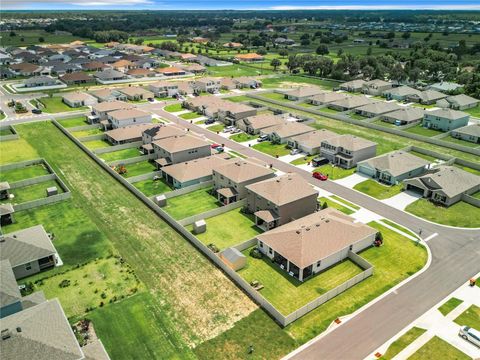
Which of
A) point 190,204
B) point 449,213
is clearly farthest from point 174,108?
point 449,213

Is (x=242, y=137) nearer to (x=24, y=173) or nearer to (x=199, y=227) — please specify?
(x=199, y=227)

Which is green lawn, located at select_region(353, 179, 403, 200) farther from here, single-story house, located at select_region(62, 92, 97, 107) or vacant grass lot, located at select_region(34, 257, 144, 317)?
single-story house, located at select_region(62, 92, 97, 107)

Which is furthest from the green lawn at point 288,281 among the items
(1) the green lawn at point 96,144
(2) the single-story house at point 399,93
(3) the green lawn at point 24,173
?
(2) the single-story house at point 399,93

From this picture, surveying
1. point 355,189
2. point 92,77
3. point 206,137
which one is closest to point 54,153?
point 206,137

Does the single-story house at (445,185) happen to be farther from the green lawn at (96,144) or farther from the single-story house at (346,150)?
the green lawn at (96,144)

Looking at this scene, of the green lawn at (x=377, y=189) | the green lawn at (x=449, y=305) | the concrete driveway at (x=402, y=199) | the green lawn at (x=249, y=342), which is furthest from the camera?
the green lawn at (x=377, y=189)

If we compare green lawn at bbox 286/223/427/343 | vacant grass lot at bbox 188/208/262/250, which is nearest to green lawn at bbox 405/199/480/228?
green lawn at bbox 286/223/427/343
